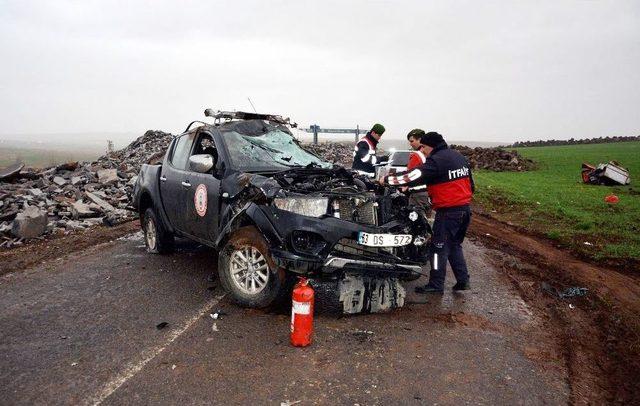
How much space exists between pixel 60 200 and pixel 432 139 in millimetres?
9412

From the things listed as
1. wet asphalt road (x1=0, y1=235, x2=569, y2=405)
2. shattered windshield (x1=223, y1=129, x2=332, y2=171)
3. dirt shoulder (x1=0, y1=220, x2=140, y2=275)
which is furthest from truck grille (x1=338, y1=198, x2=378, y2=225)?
dirt shoulder (x1=0, y1=220, x2=140, y2=275)

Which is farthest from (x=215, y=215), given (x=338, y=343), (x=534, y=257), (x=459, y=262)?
(x=534, y=257)

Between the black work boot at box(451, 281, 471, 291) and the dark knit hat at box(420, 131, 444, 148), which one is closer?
the dark knit hat at box(420, 131, 444, 148)

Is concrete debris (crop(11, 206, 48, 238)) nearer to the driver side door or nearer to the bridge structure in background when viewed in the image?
the driver side door

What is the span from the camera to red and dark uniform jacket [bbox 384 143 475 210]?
4969 millimetres

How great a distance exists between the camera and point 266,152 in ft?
17.6

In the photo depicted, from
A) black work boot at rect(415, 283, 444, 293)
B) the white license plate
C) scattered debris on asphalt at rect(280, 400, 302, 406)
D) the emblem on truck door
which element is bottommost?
black work boot at rect(415, 283, 444, 293)

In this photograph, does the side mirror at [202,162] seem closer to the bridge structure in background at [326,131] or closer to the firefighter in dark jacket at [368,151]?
the firefighter in dark jacket at [368,151]

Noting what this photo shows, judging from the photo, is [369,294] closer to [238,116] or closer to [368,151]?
[238,116]

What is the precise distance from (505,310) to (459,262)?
80cm

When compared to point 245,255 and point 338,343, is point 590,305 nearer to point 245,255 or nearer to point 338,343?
point 338,343

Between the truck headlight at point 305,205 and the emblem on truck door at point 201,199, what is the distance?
1306 millimetres

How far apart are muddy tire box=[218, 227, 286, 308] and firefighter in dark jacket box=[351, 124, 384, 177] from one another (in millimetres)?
3782

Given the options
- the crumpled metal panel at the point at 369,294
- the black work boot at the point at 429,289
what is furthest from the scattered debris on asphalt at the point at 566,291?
the crumpled metal panel at the point at 369,294
